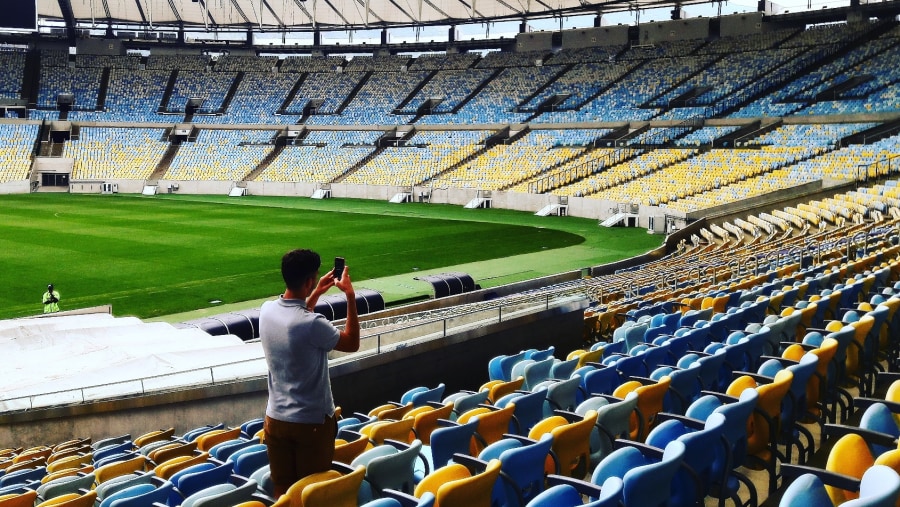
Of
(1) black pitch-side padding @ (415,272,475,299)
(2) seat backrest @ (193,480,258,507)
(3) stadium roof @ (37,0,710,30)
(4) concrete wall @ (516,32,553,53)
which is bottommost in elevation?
(1) black pitch-side padding @ (415,272,475,299)

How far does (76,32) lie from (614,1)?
5074cm

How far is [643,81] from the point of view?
61219mm

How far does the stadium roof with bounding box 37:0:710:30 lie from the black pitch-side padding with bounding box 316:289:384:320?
164 ft

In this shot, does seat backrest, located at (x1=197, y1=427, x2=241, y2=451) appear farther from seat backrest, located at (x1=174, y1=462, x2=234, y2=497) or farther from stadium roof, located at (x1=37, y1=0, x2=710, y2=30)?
stadium roof, located at (x1=37, y1=0, x2=710, y2=30)

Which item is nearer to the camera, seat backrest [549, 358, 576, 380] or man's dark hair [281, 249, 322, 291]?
man's dark hair [281, 249, 322, 291]

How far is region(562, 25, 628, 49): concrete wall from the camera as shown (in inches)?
2650

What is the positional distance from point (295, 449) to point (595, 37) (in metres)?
68.2

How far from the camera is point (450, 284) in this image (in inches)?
883

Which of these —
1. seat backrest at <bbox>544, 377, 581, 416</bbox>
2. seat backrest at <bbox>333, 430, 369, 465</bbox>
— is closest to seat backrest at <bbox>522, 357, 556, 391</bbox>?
seat backrest at <bbox>544, 377, 581, 416</bbox>

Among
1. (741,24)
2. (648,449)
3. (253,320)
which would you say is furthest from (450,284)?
(741,24)

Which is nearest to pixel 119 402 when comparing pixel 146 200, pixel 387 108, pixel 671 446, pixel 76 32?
pixel 671 446

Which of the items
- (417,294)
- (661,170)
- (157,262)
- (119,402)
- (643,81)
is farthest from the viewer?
(643,81)

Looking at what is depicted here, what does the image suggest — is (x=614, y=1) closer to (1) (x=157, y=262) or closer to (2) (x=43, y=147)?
(1) (x=157, y=262)

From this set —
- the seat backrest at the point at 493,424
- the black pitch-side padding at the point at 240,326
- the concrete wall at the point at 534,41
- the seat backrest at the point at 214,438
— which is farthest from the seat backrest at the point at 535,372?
the concrete wall at the point at 534,41
